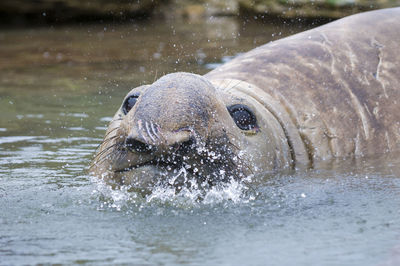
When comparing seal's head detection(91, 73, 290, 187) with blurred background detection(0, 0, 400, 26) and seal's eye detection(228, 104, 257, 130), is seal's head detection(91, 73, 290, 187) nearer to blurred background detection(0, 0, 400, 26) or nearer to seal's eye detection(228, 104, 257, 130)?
seal's eye detection(228, 104, 257, 130)

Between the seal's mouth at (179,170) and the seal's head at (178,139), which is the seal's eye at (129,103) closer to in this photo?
the seal's head at (178,139)

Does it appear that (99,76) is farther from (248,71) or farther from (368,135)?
(368,135)

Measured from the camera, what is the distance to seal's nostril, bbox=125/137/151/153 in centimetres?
408

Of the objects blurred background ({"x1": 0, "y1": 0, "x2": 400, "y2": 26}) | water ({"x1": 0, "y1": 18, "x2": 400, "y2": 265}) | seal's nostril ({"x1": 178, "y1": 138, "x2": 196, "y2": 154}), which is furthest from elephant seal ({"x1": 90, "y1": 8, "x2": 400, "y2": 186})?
blurred background ({"x1": 0, "y1": 0, "x2": 400, "y2": 26})

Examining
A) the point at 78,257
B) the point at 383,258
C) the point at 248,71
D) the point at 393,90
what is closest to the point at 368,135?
the point at 393,90

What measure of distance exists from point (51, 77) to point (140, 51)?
7.87 ft

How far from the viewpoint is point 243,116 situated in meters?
4.75

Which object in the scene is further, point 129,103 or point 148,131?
point 129,103

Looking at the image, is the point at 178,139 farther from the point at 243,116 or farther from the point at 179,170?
the point at 243,116

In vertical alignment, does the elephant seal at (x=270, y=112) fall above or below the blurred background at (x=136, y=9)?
below

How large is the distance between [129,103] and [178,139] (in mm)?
775

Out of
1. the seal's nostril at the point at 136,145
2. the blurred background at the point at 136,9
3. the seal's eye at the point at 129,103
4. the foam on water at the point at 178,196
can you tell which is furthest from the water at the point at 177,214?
the blurred background at the point at 136,9

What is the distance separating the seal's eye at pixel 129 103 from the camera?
185 inches

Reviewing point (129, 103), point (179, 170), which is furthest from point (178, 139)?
point (129, 103)
